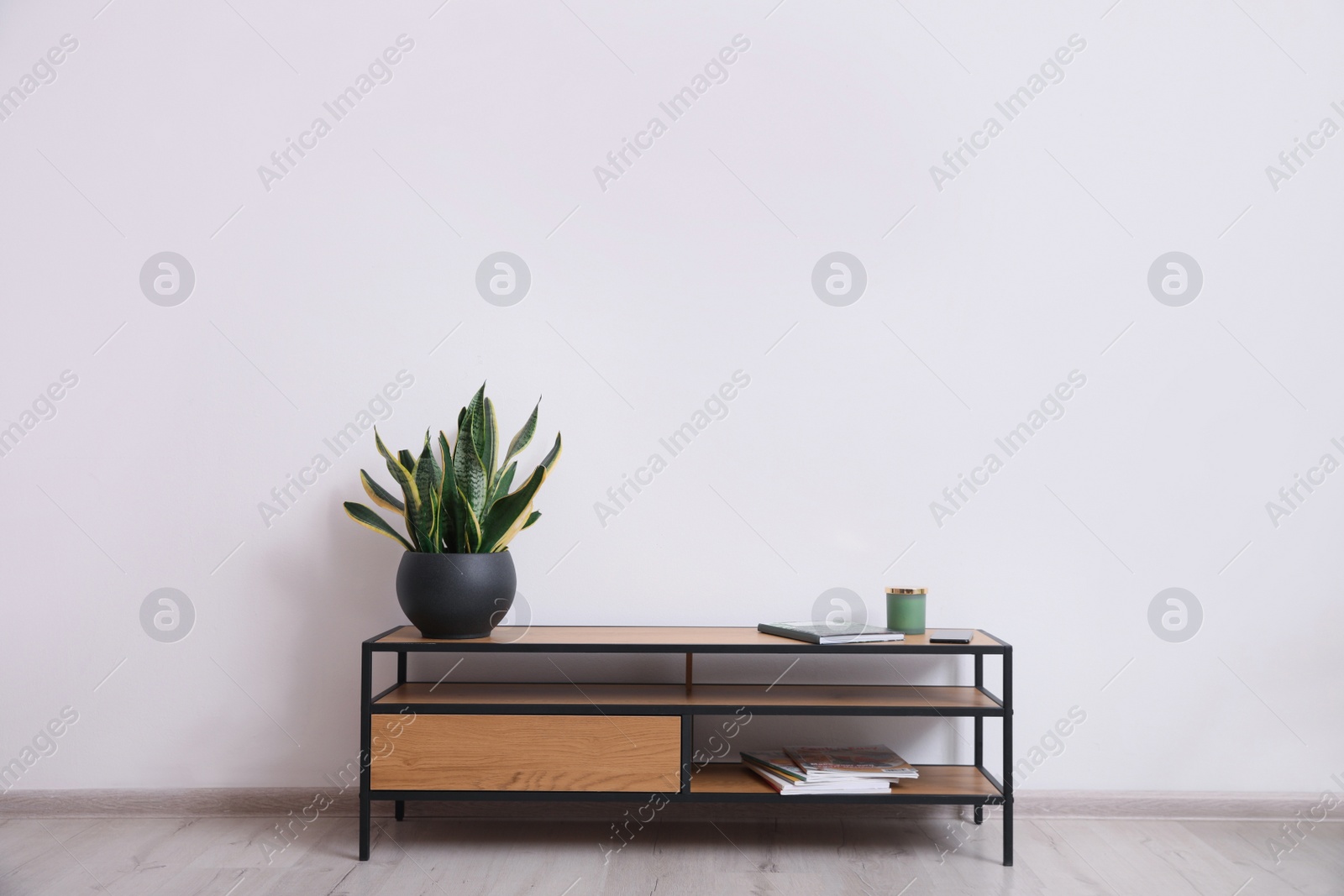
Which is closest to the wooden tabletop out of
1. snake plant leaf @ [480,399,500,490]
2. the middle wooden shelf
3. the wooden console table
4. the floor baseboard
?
the wooden console table

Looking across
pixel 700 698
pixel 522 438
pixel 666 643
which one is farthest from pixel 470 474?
pixel 700 698

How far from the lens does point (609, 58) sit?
229 cm

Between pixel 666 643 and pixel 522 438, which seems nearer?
pixel 666 643

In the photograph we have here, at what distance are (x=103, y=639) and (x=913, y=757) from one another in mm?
2013

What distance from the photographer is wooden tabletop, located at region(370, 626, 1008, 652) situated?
1867 millimetres

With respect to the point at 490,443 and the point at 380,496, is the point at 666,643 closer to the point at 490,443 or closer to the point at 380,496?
the point at 490,443

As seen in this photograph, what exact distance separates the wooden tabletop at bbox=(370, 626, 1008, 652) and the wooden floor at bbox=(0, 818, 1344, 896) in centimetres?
45

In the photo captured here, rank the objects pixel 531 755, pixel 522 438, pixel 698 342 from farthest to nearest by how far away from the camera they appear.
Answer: pixel 698 342 < pixel 522 438 < pixel 531 755

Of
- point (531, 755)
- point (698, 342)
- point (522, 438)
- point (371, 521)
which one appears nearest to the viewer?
point (531, 755)

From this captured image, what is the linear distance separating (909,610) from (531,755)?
88 centimetres

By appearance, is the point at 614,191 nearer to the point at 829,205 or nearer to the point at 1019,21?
the point at 829,205

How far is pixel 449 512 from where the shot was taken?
1957 millimetres

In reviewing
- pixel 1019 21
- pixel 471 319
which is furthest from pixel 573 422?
pixel 1019 21

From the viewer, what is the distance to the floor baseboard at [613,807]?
2174 millimetres
